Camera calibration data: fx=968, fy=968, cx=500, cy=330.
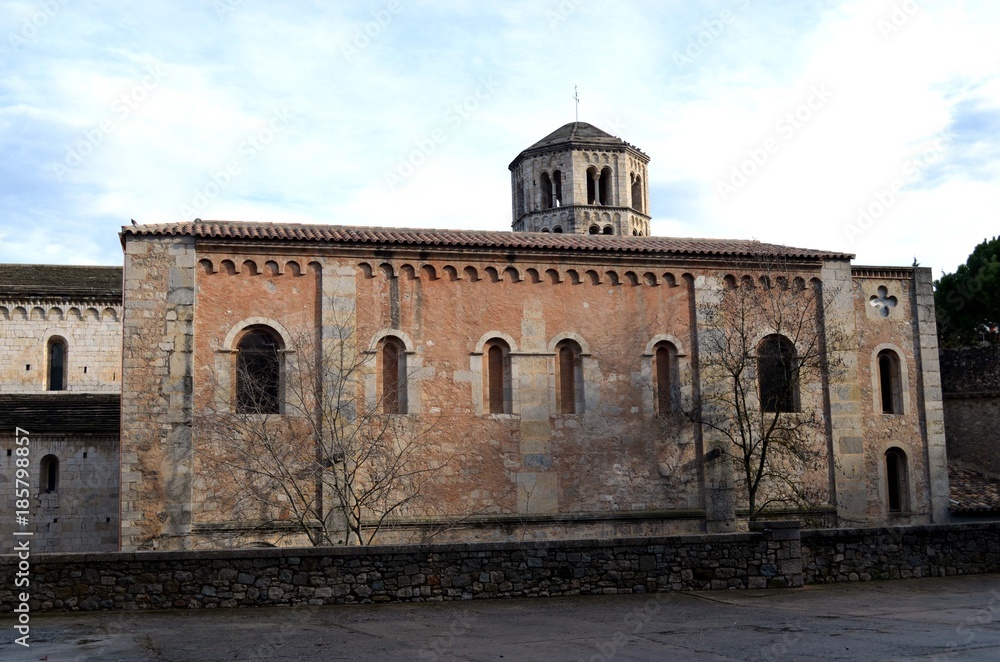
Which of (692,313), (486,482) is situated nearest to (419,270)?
(486,482)

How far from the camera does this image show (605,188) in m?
42.2

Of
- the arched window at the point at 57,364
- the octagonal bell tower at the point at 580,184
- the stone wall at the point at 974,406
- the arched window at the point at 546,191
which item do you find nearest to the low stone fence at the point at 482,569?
the stone wall at the point at 974,406

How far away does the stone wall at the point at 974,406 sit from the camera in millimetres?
28953

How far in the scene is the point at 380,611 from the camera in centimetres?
1373

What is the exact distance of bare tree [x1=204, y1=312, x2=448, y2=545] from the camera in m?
19.0

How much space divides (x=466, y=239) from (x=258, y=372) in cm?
529

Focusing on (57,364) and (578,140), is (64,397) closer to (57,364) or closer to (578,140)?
(57,364)

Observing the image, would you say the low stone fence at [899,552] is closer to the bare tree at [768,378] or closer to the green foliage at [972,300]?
the bare tree at [768,378]

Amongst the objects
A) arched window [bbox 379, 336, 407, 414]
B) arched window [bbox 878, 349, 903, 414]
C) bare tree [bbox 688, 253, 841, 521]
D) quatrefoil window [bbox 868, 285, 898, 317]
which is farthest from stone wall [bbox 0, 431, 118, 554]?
quatrefoil window [bbox 868, 285, 898, 317]

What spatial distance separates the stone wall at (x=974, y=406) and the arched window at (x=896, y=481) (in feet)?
22.7

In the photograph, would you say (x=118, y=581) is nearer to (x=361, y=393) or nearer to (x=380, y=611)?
(x=380, y=611)

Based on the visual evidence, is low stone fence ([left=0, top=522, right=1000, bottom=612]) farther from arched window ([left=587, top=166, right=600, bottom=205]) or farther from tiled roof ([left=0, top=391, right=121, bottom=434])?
arched window ([left=587, top=166, right=600, bottom=205])

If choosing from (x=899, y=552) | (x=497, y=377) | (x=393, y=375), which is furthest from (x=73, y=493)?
(x=899, y=552)

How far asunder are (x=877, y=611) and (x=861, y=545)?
130 inches
